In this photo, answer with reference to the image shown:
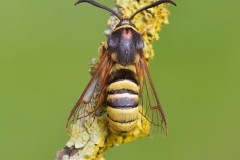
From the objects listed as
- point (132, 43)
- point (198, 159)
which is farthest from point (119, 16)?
point (198, 159)

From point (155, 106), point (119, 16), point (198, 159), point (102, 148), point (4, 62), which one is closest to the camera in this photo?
point (102, 148)

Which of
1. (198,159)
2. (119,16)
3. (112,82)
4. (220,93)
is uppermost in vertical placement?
(119,16)

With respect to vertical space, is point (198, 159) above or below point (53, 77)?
below

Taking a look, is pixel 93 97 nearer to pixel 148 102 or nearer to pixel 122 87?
pixel 122 87

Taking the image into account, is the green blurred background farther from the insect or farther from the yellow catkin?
the yellow catkin

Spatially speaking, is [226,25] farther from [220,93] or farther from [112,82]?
[112,82]

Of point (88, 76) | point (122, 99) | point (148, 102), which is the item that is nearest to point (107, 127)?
point (122, 99)

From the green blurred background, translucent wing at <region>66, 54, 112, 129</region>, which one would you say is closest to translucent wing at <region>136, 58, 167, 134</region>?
translucent wing at <region>66, 54, 112, 129</region>
